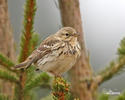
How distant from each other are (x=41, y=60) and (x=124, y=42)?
0.99m

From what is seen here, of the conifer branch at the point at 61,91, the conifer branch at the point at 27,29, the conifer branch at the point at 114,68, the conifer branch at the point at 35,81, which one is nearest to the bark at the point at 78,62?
the conifer branch at the point at 114,68

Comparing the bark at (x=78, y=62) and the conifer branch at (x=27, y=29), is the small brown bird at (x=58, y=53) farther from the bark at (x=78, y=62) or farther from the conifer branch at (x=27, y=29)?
the conifer branch at (x=27, y=29)

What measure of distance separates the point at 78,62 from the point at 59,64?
32.1 inches

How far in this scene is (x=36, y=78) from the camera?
3.12 meters

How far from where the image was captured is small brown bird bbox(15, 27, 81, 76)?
13.6 feet

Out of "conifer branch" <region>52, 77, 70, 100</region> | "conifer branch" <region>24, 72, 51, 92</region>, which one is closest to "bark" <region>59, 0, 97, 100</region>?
"conifer branch" <region>24, 72, 51, 92</region>

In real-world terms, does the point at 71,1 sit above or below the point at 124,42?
above

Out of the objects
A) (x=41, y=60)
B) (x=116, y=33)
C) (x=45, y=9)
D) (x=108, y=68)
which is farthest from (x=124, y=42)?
(x=45, y=9)

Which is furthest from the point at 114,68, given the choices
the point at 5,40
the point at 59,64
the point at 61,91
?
the point at 61,91

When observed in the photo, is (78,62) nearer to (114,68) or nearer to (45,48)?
(45,48)

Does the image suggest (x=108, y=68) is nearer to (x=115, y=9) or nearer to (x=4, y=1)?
(x=4, y=1)

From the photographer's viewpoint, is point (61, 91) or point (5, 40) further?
point (5, 40)

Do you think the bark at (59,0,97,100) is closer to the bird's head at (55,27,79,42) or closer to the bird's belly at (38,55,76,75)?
the bird's head at (55,27,79,42)

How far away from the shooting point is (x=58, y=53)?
424cm
